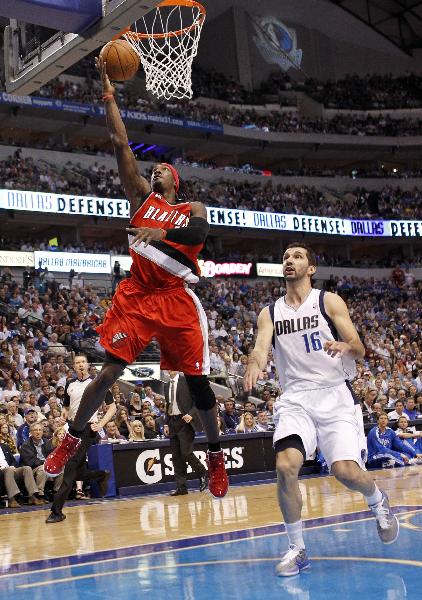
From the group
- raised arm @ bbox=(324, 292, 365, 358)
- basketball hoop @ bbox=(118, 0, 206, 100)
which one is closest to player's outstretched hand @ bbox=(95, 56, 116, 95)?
raised arm @ bbox=(324, 292, 365, 358)

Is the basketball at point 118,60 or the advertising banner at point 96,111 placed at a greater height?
the advertising banner at point 96,111

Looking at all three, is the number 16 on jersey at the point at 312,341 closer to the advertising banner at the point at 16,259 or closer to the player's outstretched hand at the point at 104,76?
the player's outstretched hand at the point at 104,76

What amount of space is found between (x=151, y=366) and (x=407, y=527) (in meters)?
16.7

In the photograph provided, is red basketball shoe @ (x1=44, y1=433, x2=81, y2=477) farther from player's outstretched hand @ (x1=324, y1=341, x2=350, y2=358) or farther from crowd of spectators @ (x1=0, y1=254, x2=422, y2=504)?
crowd of spectators @ (x1=0, y1=254, x2=422, y2=504)

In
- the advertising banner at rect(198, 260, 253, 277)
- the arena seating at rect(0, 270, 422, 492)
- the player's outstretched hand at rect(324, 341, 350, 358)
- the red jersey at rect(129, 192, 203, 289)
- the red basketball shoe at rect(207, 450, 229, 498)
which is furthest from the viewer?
the advertising banner at rect(198, 260, 253, 277)

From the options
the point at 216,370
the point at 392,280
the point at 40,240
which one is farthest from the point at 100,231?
the point at 216,370

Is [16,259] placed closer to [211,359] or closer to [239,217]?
[211,359]

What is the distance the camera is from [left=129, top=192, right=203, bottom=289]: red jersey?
6328mm

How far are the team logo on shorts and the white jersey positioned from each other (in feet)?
3.68

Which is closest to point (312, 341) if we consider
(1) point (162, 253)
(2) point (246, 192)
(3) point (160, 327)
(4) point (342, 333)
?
(4) point (342, 333)

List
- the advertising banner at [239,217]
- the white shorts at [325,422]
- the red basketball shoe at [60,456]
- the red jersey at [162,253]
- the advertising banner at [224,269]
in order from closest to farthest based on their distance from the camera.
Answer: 1. the white shorts at [325,422]
2. the red basketball shoe at [60,456]
3. the red jersey at [162,253]
4. the advertising banner at [239,217]
5. the advertising banner at [224,269]

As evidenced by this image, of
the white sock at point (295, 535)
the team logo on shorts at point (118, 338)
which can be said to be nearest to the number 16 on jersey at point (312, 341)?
the white sock at point (295, 535)

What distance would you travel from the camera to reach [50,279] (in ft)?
91.2

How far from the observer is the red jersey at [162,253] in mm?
6328
